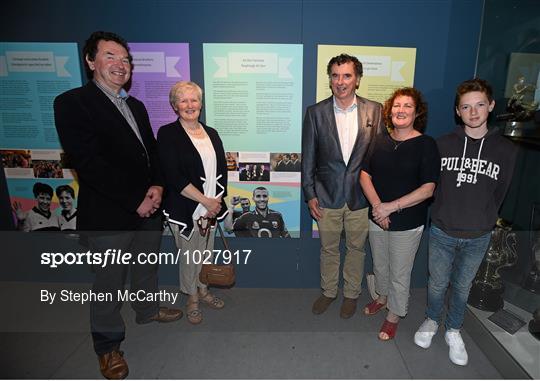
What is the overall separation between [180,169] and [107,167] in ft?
1.62

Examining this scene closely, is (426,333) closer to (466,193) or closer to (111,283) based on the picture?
(466,193)

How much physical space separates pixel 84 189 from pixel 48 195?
4.24 ft

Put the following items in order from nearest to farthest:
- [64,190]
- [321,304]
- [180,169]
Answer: [180,169], [321,304], [64,190]

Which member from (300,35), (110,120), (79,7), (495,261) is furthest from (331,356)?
(79,7)

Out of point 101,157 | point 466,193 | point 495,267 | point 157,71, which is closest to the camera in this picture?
point 101,157

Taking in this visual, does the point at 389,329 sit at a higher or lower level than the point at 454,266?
lower

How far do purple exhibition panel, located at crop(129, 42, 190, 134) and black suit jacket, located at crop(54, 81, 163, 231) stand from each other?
60 cm

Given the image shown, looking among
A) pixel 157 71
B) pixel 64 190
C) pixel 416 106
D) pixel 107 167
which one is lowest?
pixel 64 190

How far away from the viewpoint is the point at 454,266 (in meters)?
2.18

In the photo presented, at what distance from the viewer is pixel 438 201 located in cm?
211

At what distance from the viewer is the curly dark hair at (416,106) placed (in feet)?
6.84

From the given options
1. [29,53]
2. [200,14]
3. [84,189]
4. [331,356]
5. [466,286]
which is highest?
[200,14]

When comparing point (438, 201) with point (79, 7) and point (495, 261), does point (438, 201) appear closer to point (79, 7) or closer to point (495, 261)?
point (495, 261)

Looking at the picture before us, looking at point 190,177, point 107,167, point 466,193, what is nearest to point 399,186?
point 466,193
